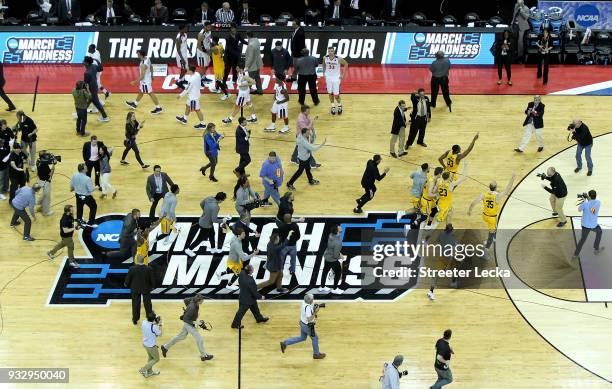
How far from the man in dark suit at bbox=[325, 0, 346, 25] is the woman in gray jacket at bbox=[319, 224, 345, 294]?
12.3m

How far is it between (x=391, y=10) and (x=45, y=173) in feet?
44.8

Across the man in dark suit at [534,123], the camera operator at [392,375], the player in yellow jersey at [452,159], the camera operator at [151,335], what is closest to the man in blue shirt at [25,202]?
the camera operator at [151,335]

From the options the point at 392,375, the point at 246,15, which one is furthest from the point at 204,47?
the point at 392,375

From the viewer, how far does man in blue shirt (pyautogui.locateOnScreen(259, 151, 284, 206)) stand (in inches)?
851

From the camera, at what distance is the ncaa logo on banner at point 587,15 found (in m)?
31.3

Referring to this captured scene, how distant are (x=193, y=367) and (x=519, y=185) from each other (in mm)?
9593

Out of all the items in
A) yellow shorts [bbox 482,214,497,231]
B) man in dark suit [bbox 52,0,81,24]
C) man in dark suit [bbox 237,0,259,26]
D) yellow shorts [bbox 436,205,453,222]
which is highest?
man in dark suit [bbox 237,0,259,26]

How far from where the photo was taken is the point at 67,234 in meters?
20.0

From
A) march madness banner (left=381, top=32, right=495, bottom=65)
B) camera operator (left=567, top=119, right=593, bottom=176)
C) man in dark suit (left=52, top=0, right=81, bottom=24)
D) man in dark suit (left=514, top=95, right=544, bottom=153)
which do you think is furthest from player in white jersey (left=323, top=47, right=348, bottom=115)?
man in dark suit (left=52, top=0, right=81, bottom=24)

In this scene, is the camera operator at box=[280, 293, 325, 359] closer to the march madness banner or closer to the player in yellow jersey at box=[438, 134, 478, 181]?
the player in yellow jersey at box=[438, 134, 478, 181]

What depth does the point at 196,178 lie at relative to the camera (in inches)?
932

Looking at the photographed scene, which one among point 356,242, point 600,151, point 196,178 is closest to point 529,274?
point 356,242

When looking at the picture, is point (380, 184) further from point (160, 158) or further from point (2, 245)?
point (2, 245)

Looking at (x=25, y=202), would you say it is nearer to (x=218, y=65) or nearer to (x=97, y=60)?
(x=97, y=60)
